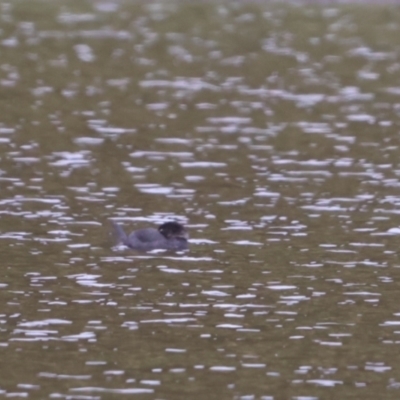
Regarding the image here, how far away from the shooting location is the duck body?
22750 mm

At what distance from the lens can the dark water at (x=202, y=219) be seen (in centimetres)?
1677

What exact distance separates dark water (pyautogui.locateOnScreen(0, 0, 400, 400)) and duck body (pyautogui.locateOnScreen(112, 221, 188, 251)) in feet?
0.78

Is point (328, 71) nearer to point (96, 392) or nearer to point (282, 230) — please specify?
point (282, 230)

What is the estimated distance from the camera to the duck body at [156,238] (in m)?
22.8

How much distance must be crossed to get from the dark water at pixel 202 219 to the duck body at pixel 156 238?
238 mm

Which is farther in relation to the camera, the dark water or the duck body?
the duck body

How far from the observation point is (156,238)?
74.9 feet

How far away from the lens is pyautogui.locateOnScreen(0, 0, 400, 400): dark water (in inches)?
660

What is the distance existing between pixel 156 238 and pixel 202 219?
2.59 metres

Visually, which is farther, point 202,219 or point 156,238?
point 202,219

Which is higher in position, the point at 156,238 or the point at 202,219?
the point at 202,219

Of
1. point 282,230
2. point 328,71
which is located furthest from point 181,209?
point 328,71

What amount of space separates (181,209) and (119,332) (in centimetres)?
822

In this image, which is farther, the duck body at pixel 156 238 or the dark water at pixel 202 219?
the duck body at pixel 156 238
